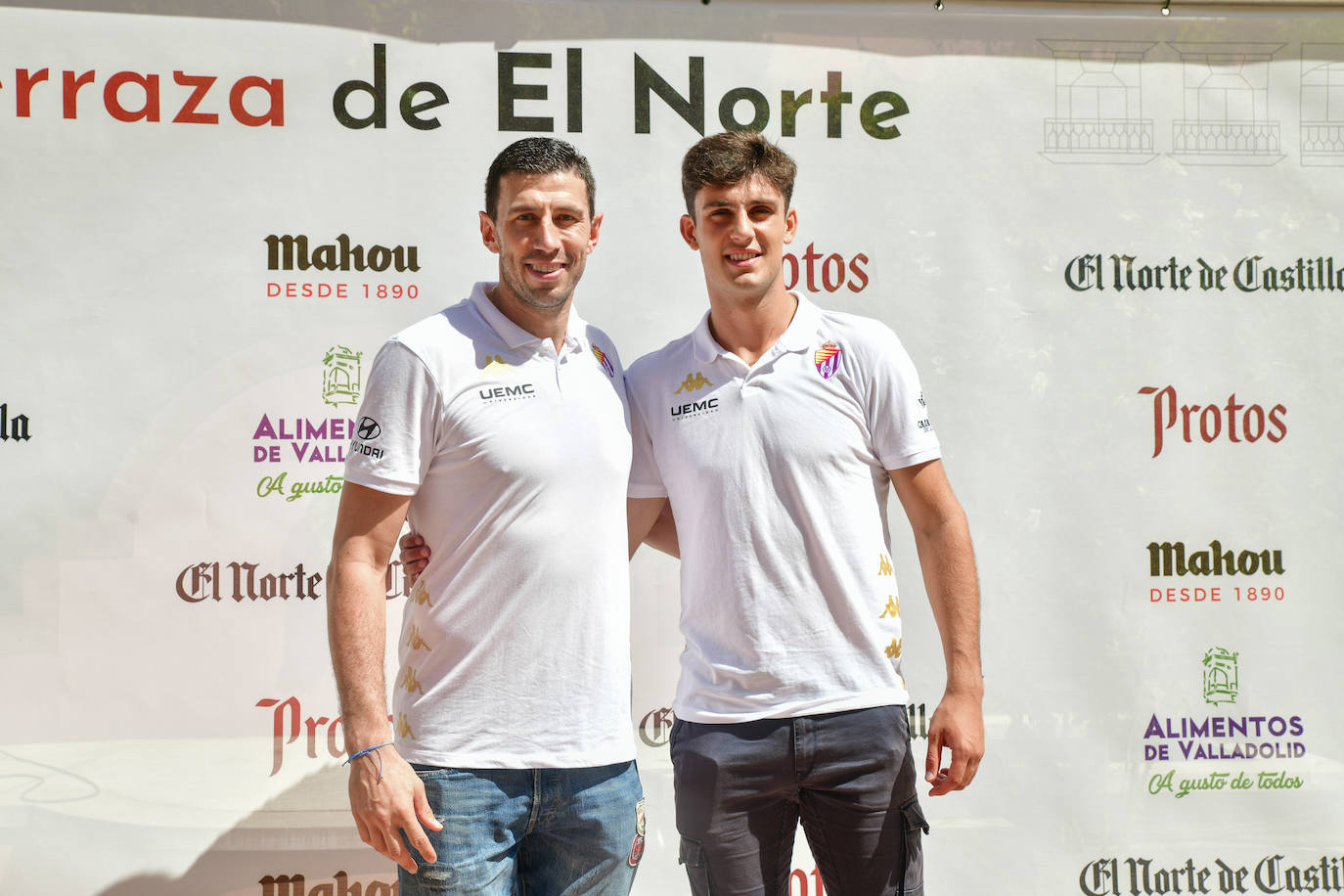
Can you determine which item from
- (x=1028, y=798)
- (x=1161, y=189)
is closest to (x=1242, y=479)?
(x=1161, y=189)

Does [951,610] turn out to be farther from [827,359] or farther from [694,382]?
[694,382]

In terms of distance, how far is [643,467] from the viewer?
2.13m

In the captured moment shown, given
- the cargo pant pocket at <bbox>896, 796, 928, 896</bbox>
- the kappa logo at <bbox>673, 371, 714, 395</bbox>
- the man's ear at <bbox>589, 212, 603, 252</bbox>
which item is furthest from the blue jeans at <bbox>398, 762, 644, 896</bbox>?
the man's ear at <bbox>589, 212, 603, 252</bbox>

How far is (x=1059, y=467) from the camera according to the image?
286 cm

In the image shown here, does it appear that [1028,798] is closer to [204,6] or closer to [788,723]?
[788,723]

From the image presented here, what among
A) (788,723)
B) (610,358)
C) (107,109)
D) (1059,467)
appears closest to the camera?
(788,723)

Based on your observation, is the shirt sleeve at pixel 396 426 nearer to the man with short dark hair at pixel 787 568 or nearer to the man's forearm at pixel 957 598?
the man with short dark hair at pixel 787 568

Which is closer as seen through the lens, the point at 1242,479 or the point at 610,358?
the point at 610,358

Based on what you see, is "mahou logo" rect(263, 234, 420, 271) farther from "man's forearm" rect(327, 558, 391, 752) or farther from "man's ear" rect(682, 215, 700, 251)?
"man's forearm" rect(327, 558, 391, 752)

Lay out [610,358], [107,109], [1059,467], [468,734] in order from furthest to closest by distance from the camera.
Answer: [1059,467] < [107,109] < [610,358] < [468,734]

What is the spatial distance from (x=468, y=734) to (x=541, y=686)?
140 mm

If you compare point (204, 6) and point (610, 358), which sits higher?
point (204, 6)

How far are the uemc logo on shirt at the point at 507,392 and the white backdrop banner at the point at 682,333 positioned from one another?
98 centimetres

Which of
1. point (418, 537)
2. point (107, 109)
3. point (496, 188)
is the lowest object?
point (418, 537)
